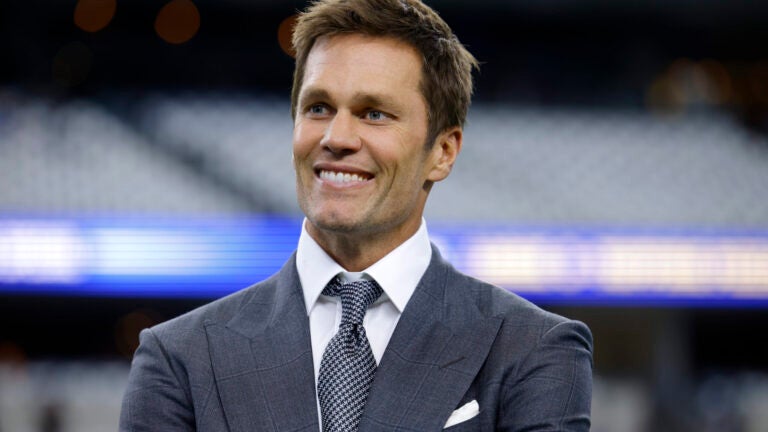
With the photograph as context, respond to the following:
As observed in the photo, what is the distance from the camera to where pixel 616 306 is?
11008mm

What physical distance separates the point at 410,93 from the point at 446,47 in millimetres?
128

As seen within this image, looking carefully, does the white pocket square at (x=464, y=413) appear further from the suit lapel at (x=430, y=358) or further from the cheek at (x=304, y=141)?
the cheek at (x=304, y=141)

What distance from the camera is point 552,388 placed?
68.6 inches

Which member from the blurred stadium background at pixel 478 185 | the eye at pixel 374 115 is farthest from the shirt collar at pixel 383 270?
the blurred stadium background at pixel 478 185

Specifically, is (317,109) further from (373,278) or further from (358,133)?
(373,278)

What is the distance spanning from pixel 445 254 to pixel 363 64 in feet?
28.8

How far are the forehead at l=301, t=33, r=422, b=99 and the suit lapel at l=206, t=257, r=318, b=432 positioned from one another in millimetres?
338

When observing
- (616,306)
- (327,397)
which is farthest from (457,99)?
(616,306)

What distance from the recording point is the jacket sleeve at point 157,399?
5.82 ft

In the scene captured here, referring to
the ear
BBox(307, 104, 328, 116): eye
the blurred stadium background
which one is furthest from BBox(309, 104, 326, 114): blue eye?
the blurred stadium background

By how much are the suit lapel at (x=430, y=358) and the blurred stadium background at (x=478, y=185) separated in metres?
8.09

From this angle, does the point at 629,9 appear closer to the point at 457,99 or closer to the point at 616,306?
the point at 616,306

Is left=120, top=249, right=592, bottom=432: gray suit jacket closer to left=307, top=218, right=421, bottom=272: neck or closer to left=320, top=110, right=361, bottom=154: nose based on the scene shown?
left=307, top=218, right=421, bottom=272: neck

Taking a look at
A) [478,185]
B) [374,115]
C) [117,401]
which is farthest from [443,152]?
[478,185]
